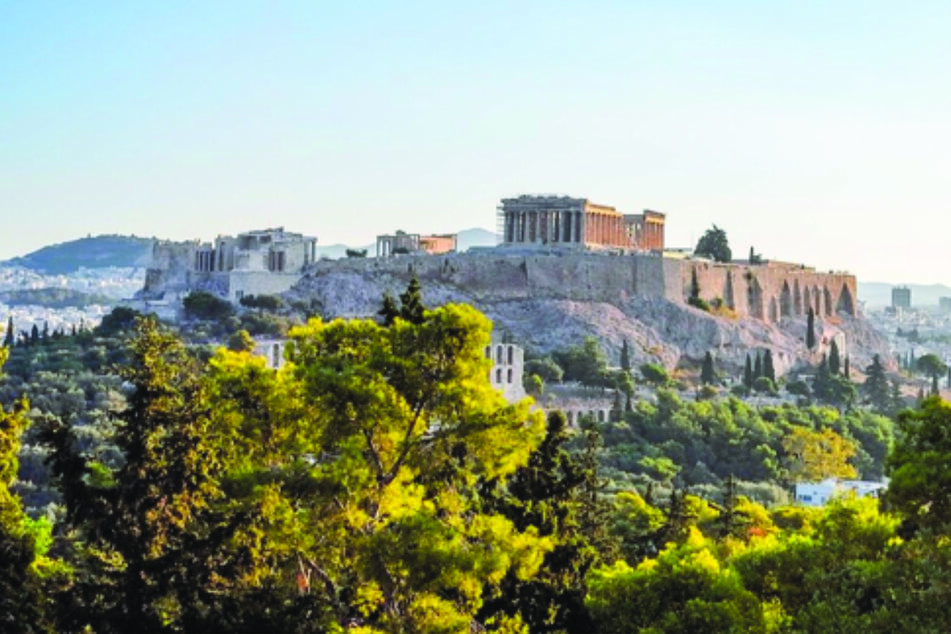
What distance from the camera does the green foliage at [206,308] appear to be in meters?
80.5

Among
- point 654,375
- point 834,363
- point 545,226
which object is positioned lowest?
point 654,375

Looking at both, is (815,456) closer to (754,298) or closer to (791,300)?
(754,298)

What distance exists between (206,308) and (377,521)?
63.1 meters

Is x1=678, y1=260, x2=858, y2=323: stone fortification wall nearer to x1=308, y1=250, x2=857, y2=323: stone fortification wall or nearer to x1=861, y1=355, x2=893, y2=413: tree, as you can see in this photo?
x1=308, y1=250, x2=857, y2=323: stone fortification wall

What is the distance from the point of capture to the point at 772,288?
10775cm

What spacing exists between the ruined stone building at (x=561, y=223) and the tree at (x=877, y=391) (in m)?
17.7

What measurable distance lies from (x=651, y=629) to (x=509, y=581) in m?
2.08

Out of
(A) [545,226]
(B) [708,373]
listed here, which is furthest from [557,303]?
(A) [545,226]

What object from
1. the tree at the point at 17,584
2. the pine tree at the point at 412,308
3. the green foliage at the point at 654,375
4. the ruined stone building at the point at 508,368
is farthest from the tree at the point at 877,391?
the tree at the point at 17,584

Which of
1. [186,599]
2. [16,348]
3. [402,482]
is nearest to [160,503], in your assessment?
[186,599]

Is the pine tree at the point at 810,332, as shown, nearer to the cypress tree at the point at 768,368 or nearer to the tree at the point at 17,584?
the cypress tree at the point at 768,368

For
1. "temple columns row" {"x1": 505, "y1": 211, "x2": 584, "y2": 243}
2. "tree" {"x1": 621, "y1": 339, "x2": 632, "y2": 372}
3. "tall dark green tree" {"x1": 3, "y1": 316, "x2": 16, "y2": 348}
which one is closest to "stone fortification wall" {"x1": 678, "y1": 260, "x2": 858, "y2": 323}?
"temple columns row" {"x1": 505, "y1": 211, "x2": 584, "y2": 243}

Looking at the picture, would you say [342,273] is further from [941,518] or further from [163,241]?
[941,518]

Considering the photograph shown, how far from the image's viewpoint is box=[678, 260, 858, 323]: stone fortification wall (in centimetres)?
9962
